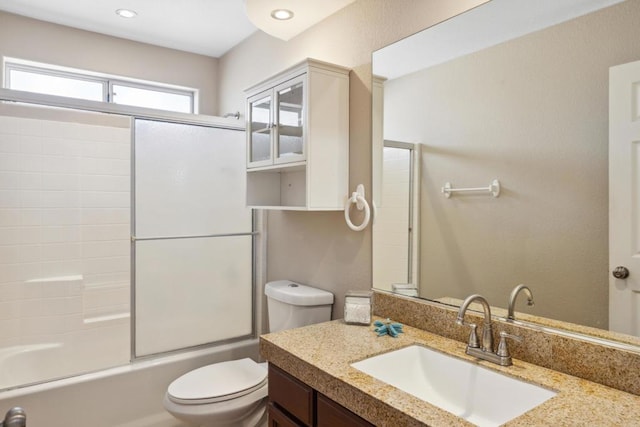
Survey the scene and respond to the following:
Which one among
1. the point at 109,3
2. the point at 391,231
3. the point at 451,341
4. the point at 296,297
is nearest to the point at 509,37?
the point at 391,231

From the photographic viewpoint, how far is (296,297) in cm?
212

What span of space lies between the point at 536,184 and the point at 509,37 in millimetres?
508

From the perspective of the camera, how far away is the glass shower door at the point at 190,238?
2.45 m

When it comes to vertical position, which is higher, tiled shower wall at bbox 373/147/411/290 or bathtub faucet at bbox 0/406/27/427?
tiled shower wall at bbox 373/147/411/290

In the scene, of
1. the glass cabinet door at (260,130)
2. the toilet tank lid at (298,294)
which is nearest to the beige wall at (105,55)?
the glass cabinet door at (260,130)

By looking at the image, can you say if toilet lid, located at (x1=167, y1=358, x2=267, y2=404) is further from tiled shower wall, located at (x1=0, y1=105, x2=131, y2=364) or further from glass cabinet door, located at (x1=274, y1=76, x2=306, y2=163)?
glass cabinet door, located at (x1=274, y1=76, x2=306, y2=163)

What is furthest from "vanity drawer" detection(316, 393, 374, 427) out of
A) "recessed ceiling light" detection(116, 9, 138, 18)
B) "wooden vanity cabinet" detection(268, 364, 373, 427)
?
"recessed ceiling light" detection(116, 9, 138, 18)

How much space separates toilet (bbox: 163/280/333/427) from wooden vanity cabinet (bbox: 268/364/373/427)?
439 millimetres

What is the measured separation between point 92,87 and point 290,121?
1909mm

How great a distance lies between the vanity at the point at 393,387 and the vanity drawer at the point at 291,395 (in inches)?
0.5

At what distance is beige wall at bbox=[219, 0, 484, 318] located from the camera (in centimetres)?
178

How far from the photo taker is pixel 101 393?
2262 mm

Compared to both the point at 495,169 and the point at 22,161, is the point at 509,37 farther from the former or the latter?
the point at 22,161

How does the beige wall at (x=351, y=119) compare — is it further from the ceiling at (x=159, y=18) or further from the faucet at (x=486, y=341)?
the faucet at (x=486, y=341)
